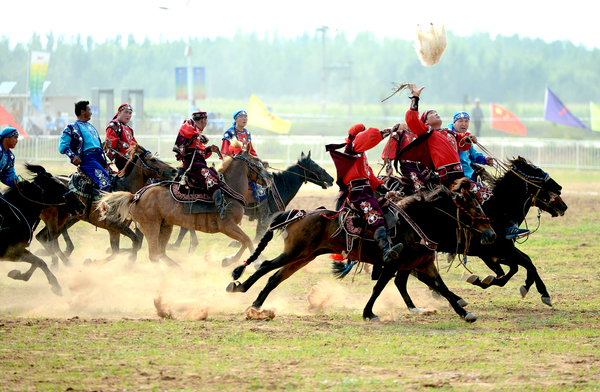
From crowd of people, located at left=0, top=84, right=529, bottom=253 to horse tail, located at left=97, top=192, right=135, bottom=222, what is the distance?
72 centimetres

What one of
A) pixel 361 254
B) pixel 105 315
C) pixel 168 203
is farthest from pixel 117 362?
pixel 168 203

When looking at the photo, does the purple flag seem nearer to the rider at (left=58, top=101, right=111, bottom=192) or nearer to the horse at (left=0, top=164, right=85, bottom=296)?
the rider at (left=58, top=101, right=111, bottom=192)

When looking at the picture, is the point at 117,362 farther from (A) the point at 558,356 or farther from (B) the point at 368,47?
(B) the point at 368,47

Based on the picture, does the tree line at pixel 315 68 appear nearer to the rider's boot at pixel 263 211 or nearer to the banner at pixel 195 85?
the banner at pixel 195 85

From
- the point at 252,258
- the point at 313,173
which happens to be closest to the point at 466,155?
the point at 313,173

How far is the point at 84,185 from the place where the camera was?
1089 centimetres

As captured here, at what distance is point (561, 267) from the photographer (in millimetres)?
11531

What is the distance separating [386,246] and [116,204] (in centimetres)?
452

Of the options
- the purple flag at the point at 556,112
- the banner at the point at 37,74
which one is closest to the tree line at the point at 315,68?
the banner at the point at 37,74

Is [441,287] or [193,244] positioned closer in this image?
[441,287]

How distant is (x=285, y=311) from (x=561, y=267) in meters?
5.43

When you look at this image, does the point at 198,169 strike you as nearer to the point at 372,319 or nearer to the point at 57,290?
the point at 57,290

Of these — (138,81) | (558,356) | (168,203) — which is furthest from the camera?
(138,81)

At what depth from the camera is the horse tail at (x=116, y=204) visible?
10.2m
